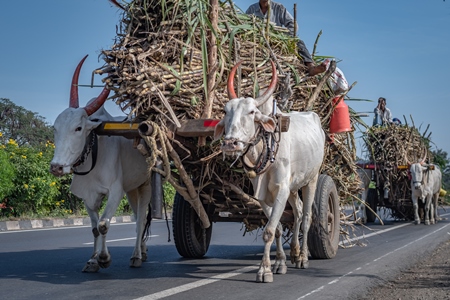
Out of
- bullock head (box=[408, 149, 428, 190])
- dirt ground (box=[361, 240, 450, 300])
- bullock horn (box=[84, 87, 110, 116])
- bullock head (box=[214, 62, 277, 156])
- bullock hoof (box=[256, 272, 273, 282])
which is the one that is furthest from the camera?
bullock head (box=[408, 149, 428, 190])

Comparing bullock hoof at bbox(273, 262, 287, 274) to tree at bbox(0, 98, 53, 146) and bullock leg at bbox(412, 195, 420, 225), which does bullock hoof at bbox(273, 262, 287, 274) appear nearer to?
bullock leg at bbox(412, 195, 420, 225)

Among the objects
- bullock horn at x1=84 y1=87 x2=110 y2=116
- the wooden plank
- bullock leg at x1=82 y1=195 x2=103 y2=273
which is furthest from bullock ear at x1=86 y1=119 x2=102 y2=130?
the wooden plank

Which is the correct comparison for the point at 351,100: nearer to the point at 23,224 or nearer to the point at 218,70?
the point at 218,70

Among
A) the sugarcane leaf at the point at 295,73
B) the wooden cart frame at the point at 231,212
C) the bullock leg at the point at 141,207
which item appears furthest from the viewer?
the bullock leg at the point at 141,207

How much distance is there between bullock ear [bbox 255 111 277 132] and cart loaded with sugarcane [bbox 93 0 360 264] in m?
0.16

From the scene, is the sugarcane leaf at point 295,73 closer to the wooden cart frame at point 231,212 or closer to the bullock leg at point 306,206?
the bullock leg at point 306,206

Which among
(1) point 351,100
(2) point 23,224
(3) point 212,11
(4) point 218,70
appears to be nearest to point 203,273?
(4) point 218,70

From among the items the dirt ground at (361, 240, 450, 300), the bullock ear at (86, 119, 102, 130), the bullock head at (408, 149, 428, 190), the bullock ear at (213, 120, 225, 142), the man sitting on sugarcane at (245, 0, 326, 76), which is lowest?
the dirt ground at (361, 240, 450, 300)

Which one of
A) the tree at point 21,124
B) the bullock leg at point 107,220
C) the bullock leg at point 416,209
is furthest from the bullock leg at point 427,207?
the tree at point 21,124

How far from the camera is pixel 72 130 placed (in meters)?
6.36

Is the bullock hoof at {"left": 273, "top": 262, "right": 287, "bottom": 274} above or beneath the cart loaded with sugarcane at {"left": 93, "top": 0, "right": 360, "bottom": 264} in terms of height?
beneath

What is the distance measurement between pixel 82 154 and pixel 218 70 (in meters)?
1.58

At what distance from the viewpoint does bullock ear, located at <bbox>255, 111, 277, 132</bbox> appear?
5.87 meters

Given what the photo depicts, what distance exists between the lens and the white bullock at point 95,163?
250 inches
